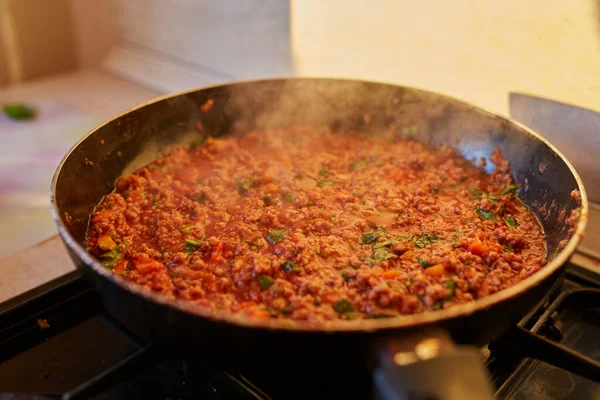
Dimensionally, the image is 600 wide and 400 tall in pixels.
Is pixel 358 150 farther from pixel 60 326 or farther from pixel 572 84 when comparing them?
pixel 60 326

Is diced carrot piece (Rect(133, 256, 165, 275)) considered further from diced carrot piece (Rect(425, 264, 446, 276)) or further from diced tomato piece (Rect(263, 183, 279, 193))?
diced carrot piece (Rect(425, 264, 446, 276))

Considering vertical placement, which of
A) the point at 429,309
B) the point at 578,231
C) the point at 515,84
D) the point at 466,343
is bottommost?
the point at 429,309

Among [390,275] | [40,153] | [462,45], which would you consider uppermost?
[462,45]

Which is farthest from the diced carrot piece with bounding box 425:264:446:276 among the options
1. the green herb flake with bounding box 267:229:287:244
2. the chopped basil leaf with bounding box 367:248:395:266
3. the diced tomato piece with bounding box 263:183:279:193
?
the diced tomato piece with bounding box 263:183:279:193

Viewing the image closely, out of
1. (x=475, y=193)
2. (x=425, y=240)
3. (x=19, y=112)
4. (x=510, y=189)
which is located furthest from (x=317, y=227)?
(x=19, y=112)

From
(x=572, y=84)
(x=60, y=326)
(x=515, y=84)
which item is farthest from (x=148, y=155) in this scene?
(x=572, y=84)

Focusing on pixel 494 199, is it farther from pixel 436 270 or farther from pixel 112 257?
pixel 112 257

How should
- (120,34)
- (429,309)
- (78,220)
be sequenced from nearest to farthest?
(429,309) < (78,220) < (120,34)
